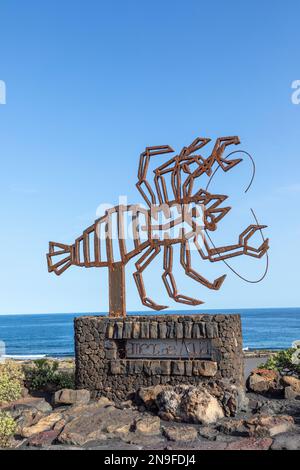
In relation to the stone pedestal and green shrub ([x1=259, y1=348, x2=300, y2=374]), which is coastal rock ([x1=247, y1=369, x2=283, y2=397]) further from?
green shrub ([x1=259, y1=348, x2=300, y2=374])

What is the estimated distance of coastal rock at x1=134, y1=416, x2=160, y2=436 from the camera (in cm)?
893

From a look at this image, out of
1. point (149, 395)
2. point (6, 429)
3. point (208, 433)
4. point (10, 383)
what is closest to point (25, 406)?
point (10, 383)

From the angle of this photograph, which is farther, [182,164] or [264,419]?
[182,164]

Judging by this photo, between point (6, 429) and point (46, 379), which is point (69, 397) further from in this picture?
point (6, 429)

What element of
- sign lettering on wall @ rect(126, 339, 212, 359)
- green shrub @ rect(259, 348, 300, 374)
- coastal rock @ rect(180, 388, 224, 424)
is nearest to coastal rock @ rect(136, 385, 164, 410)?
sign lettering on wall @ rect(126, 339, 212, 359)

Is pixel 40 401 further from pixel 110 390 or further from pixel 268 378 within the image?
pixel 268 378

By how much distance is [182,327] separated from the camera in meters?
11.3

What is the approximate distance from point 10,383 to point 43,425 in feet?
9.98

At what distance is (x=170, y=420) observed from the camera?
31.6 feet

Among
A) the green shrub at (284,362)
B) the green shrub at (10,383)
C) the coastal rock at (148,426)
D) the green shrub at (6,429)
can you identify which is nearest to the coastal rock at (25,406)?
the green shrub at (10,383)

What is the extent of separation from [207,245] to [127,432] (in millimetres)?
4567

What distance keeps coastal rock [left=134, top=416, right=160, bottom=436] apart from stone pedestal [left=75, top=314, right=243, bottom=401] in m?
2.02

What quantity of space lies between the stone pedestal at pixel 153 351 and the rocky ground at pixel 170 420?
0.54 metres
